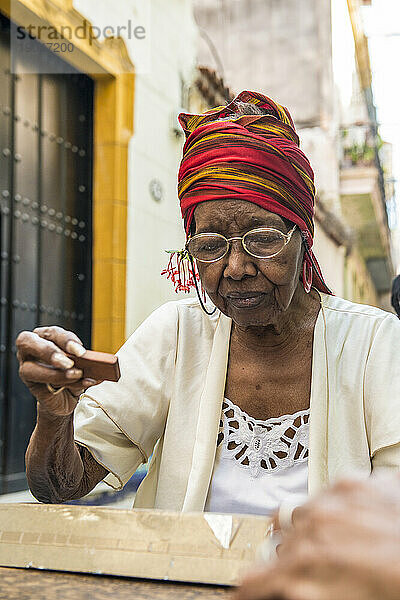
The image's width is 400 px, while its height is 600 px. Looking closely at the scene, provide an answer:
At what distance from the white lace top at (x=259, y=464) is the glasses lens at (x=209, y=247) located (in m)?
0.44

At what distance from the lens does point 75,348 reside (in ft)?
4.55

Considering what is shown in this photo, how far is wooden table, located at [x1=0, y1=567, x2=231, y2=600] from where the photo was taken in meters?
1.03

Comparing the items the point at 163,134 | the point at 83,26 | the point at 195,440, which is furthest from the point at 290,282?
the point at 163,134

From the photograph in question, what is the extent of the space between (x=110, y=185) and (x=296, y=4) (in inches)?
290

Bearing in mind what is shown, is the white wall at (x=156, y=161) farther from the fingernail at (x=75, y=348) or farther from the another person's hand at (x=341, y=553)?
the another person's hand at (x=341, y=553)

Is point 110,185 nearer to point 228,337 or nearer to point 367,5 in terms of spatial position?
point 228,337

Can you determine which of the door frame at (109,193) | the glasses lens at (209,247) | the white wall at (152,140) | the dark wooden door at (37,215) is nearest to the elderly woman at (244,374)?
the glasses lens at (209,247)

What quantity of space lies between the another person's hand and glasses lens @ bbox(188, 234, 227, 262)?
1382 mm

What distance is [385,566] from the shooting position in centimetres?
44

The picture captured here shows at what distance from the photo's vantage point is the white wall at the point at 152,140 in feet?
18.2

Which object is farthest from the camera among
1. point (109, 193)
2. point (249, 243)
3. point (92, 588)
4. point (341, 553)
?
point (109, 193)

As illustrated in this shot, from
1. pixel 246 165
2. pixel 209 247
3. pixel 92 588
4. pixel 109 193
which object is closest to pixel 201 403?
pixel 209 247

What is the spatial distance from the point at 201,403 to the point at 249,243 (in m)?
0.45

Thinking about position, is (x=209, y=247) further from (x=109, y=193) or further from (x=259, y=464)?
(x=109, y=193)
